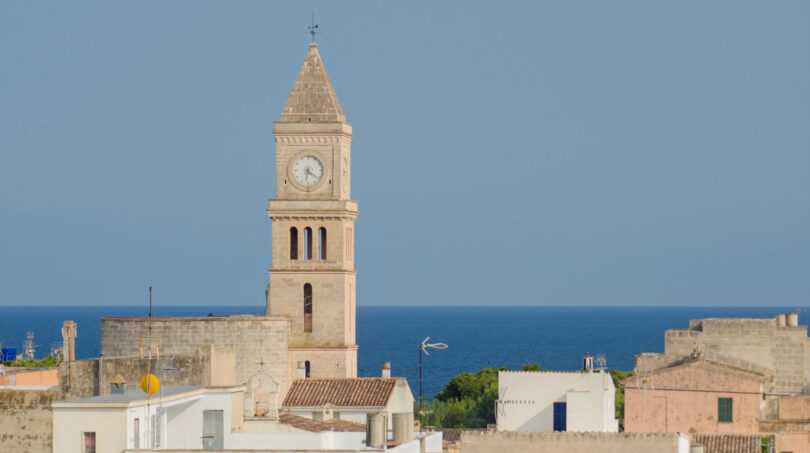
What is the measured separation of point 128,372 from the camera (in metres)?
44.2

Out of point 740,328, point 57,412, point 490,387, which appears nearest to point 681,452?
point 57,412

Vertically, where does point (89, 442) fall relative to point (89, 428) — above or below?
below

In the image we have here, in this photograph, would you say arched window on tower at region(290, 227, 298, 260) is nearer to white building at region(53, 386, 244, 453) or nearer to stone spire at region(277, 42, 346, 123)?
stone spire at region(277, 42, 346, 123)

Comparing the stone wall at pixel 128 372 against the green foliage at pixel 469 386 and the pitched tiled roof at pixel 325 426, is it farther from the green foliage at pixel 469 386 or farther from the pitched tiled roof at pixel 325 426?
the green foliage at pixel 469 386

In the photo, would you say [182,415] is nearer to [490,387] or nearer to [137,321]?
[137,321]

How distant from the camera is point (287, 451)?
3212 centimetres

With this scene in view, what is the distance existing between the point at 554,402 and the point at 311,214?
15916 mm

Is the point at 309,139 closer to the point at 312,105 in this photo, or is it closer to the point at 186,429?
the point at 312,105

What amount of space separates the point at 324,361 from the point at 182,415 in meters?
25.7

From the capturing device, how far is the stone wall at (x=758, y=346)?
191 ft

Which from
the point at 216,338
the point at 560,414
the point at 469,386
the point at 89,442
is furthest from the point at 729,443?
the point at 469,386

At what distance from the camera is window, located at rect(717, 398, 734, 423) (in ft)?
175

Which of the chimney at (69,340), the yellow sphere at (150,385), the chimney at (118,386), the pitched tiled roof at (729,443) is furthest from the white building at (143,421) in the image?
the pitched tiled roof at (729,443)

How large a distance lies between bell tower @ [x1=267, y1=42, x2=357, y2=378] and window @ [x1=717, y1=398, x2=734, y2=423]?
40.3 feet
